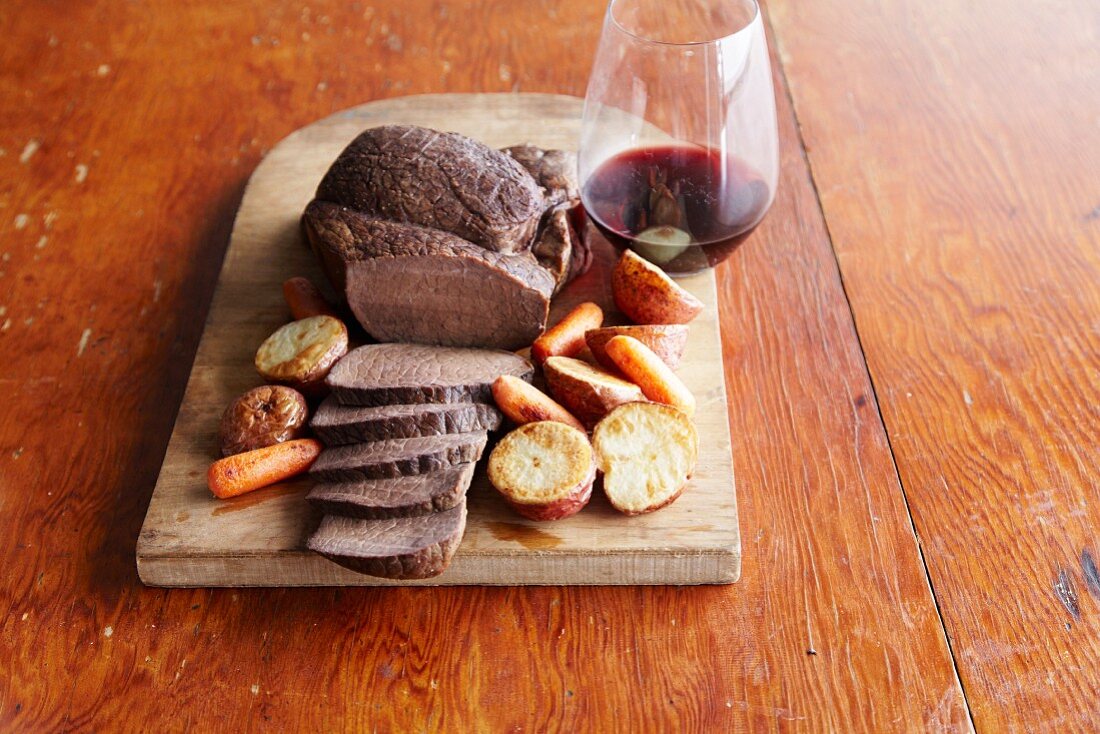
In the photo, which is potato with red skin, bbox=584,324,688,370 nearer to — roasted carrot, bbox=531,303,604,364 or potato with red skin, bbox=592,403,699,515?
roasted carrot, bbox=531,303,604,364

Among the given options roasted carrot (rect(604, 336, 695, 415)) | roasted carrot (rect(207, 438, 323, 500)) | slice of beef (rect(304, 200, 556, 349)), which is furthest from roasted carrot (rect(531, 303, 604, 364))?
roasted carrot (rect(207, 438, 323, 500))

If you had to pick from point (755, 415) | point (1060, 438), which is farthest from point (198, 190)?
point (1060, 438)

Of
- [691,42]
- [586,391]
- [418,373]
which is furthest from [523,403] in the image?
[691,42]

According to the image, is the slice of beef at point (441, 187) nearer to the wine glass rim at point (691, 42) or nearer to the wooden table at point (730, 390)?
the wine glass rim at point (691, 42)

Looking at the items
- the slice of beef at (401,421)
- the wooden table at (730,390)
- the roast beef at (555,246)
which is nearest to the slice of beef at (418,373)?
the slice of beef at (401,421)

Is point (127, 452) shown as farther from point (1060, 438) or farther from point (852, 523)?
point (1060, 438)
